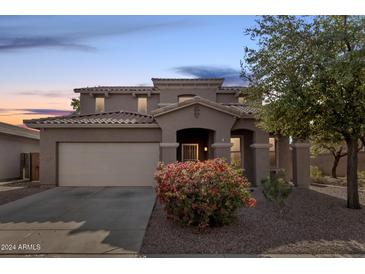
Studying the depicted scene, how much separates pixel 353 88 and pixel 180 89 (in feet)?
38.8

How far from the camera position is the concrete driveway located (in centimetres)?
595

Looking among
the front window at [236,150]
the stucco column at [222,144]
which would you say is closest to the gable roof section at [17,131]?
the stucco column at [222,144]

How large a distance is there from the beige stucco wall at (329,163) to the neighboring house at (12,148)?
24.0 meters

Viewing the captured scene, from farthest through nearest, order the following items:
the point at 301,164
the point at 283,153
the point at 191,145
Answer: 1. the point at 191,145
2. the point at 283,153
3. the point at 301,164

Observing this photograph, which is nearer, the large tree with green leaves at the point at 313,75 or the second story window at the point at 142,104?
the large tree with green leaves at the point at 313,75

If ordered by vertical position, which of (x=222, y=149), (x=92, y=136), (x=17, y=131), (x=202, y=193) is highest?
(x=17, y=131)

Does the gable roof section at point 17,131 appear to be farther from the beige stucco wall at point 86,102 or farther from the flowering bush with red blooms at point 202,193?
the flowering bush with red blooms at point 202,193

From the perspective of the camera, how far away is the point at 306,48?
892cm

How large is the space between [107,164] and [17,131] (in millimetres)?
10165

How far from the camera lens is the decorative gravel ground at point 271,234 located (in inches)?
228

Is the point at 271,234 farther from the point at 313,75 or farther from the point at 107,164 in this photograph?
the point at 107,164

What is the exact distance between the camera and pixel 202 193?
6684mm

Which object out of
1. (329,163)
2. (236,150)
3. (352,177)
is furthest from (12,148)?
(329,163)

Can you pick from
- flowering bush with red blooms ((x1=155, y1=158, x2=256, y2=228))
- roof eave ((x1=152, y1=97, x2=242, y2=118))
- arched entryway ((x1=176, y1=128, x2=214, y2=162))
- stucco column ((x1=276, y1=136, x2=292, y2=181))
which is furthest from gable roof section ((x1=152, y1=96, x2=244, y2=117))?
flowering bush with red blooms ((x1=155, y1=158, x2=256, y2=228))
